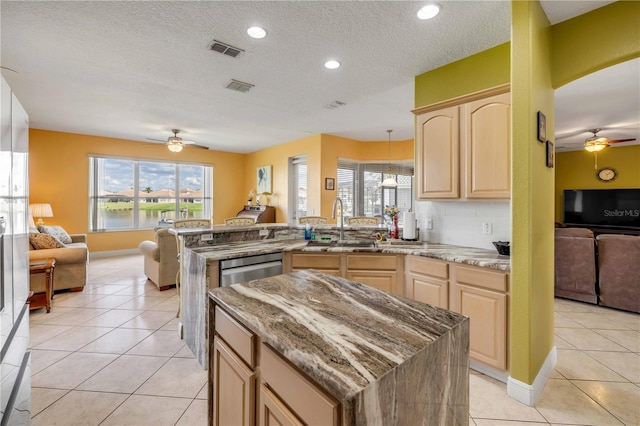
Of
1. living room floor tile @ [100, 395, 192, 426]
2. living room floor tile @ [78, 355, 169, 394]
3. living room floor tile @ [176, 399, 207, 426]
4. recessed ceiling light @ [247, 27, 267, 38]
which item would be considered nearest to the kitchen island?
living room floor tile @ [176, 399, 207, 426]

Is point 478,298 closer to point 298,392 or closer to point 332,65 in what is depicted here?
point 298,392

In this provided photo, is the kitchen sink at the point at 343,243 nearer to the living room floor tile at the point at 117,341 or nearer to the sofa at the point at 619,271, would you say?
the living room floor tile at the point at 117,341

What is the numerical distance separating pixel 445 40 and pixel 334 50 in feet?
3.29

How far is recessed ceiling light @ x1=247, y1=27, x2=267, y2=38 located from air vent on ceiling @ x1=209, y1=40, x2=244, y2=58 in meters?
0.30

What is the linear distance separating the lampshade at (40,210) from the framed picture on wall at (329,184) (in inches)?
213

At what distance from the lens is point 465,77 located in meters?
2.90

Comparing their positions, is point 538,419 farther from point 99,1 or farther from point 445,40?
point 99,1

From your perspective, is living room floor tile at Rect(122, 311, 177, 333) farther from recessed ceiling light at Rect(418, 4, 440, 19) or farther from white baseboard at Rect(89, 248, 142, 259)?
white baseboard at Rect(89, 248, 142, 259)

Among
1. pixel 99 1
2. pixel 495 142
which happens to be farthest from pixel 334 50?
pixel 99 1

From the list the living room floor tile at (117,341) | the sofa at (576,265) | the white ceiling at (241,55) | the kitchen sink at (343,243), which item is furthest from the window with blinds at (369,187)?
the living room floor tile at (117,341)

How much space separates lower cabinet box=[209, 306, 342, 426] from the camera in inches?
32.1

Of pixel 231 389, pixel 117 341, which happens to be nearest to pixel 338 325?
pixel 231 389

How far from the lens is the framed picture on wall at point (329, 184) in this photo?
6195mm

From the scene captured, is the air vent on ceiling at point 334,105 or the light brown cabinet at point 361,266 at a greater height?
the air vent on ceiling at point 334,105
